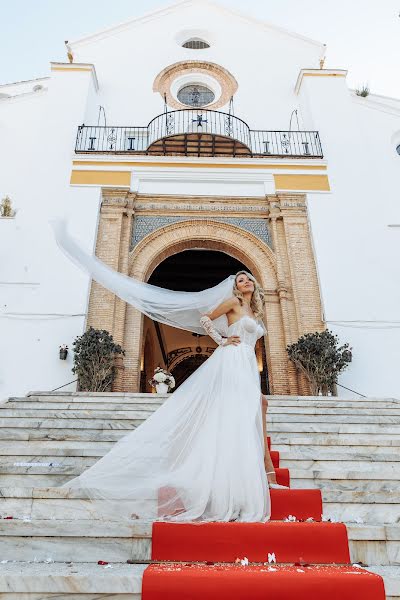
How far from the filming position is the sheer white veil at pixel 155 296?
4039 millimetres

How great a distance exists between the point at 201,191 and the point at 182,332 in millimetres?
6709

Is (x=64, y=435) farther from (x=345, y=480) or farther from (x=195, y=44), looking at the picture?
(x=195, y=44)

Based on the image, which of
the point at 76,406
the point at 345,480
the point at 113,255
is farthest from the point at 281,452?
the point at 113,255

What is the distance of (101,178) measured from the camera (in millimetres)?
10664

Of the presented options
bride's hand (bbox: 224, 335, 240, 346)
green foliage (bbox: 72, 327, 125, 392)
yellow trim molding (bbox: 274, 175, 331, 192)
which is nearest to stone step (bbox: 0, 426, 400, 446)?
bride's hand (bbox: 224, 335, 240, 346)

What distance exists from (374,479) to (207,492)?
1.51 meters

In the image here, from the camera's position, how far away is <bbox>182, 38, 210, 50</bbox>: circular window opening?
14586 millimetres

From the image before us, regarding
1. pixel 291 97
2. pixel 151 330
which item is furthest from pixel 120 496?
pixel 291 97

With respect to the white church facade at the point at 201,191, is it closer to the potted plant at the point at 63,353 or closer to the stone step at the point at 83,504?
the potted plant at the point at 63,353

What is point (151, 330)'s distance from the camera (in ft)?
45.2

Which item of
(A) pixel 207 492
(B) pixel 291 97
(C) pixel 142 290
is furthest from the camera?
(B) pixel 291 97

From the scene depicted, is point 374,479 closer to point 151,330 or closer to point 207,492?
point 207,492

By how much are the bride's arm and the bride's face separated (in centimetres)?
12

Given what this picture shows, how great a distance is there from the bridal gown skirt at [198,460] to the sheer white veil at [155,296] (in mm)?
428
